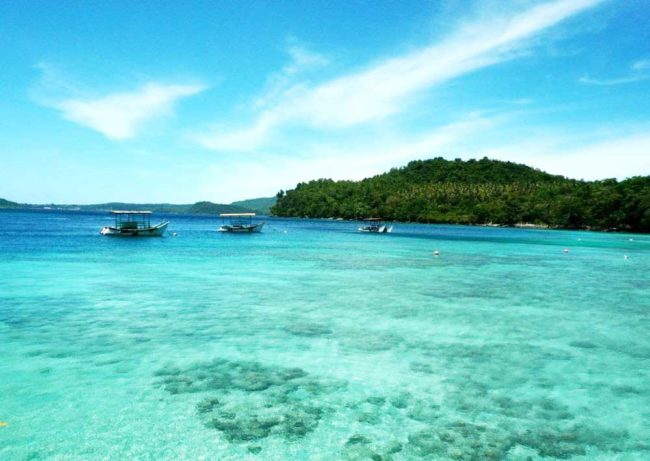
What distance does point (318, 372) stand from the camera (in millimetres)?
10523

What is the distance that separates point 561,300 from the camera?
2050 cm

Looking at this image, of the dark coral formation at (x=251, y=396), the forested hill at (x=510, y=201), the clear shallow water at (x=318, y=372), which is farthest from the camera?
the forested hill at (x=510, y=201)

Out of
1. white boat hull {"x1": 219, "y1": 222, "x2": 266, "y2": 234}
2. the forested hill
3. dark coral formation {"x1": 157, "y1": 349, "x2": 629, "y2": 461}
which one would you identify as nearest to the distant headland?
the forested hill

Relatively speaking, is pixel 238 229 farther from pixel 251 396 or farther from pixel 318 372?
pixel 251 396

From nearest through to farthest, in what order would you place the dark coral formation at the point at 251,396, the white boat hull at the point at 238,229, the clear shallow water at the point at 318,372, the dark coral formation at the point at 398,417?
the dark coral formation at the point at 398,417 → the clear shallow water at the point at 318,372 → the dark coral formation at the point at 251,396 → the white boat hull at the point at 238,229

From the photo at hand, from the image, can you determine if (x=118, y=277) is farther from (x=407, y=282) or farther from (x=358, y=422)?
(x=358, y=422)

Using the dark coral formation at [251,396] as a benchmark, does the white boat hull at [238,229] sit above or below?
above

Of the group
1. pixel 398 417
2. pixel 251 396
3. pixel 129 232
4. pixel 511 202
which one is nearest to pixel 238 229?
pixel 129 232

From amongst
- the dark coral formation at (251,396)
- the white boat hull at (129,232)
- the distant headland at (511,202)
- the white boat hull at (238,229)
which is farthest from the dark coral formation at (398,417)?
the distant headland at (511,202)

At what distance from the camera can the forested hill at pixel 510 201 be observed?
10181 cm

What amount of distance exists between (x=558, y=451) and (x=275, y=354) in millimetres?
6668

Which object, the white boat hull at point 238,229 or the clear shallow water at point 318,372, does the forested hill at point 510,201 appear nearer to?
the white boat hull at point 238,229

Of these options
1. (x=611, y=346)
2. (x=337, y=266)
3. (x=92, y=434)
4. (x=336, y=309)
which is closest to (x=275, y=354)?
(x=92, y=434)

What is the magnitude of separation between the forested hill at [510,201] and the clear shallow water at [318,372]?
94.3 metres
